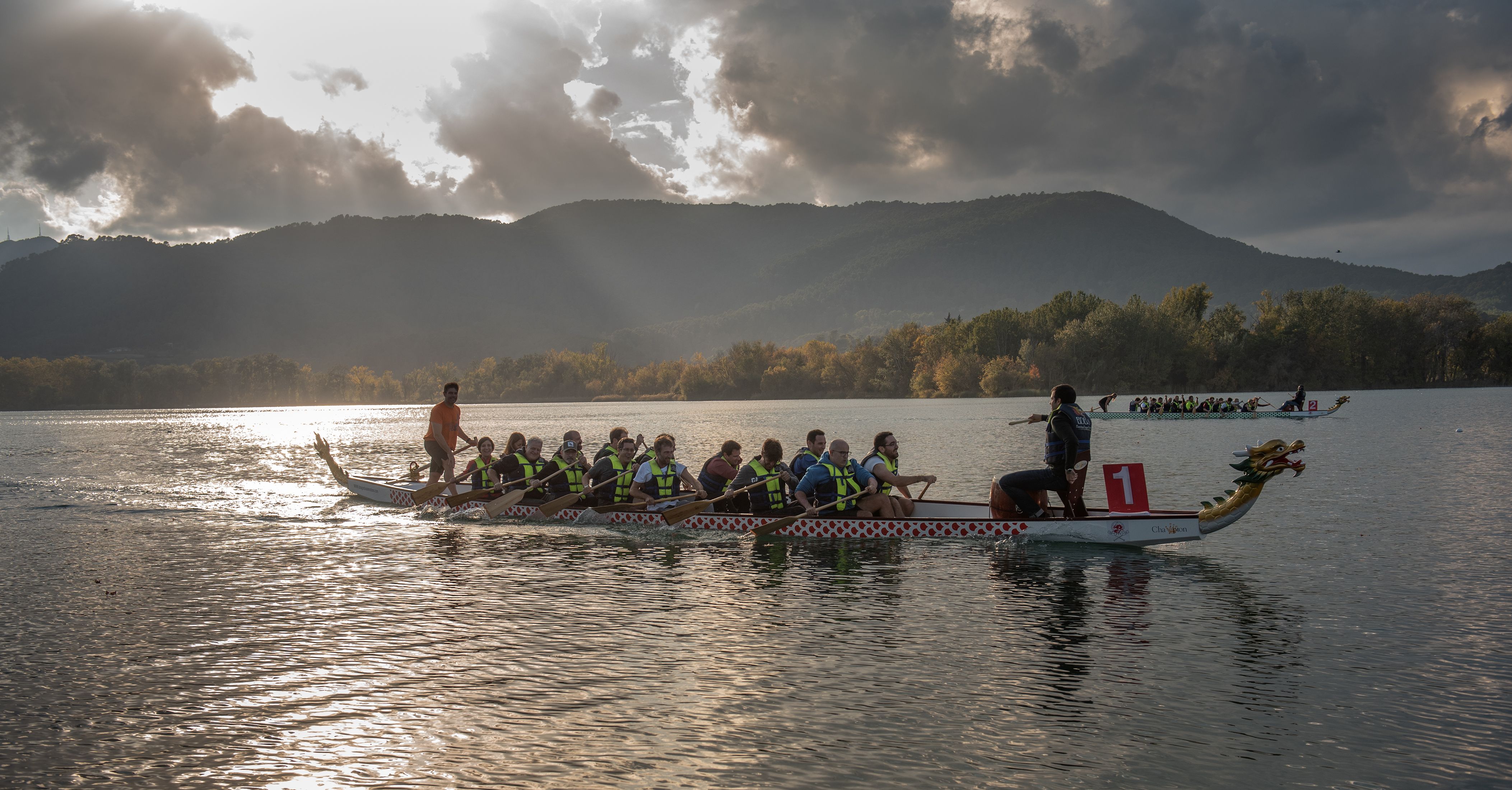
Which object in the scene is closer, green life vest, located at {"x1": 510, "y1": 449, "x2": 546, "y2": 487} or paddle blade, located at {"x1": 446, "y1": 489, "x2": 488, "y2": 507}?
paddle blade, located at {"x1": 446, "y1": 489, "x2": 488, "y2": 507}

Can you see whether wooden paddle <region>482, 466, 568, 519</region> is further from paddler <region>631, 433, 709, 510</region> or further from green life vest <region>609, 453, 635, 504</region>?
paddler <region>631, 433, 709, 510</region>

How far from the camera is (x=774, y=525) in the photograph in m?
18.3

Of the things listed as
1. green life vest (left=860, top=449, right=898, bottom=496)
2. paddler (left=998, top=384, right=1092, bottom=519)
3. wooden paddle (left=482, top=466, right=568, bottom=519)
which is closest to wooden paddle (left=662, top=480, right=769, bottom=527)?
green life vest (left=860, top=449, right=898, bottom=496)

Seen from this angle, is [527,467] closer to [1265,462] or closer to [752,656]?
[752,656]

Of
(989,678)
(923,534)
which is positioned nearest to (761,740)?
(989,678)

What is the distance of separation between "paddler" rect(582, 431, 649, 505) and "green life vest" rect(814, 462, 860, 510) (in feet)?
15.0

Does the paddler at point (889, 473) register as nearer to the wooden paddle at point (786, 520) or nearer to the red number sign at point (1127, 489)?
the wooden paddle at point (786, 520)

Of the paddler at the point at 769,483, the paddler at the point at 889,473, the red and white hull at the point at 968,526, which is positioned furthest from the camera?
the paddler at the point at 769,483

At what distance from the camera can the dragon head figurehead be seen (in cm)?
1518

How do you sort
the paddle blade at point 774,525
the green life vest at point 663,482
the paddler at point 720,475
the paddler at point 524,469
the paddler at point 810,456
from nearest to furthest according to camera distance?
the paddler at point 810,456 → the paddle blade at point 774,525 → the paddler at point 720,475 → the green life vest at point 663,482 → the paddler at point 524,469

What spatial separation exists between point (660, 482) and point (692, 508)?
4.66 feet

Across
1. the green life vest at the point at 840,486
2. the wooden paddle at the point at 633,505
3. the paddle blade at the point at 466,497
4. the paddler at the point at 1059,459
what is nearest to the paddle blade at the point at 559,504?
the wooden paddle at the point at 633,505

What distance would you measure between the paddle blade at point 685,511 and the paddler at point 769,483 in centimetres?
74

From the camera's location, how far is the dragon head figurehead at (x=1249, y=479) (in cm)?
1518
